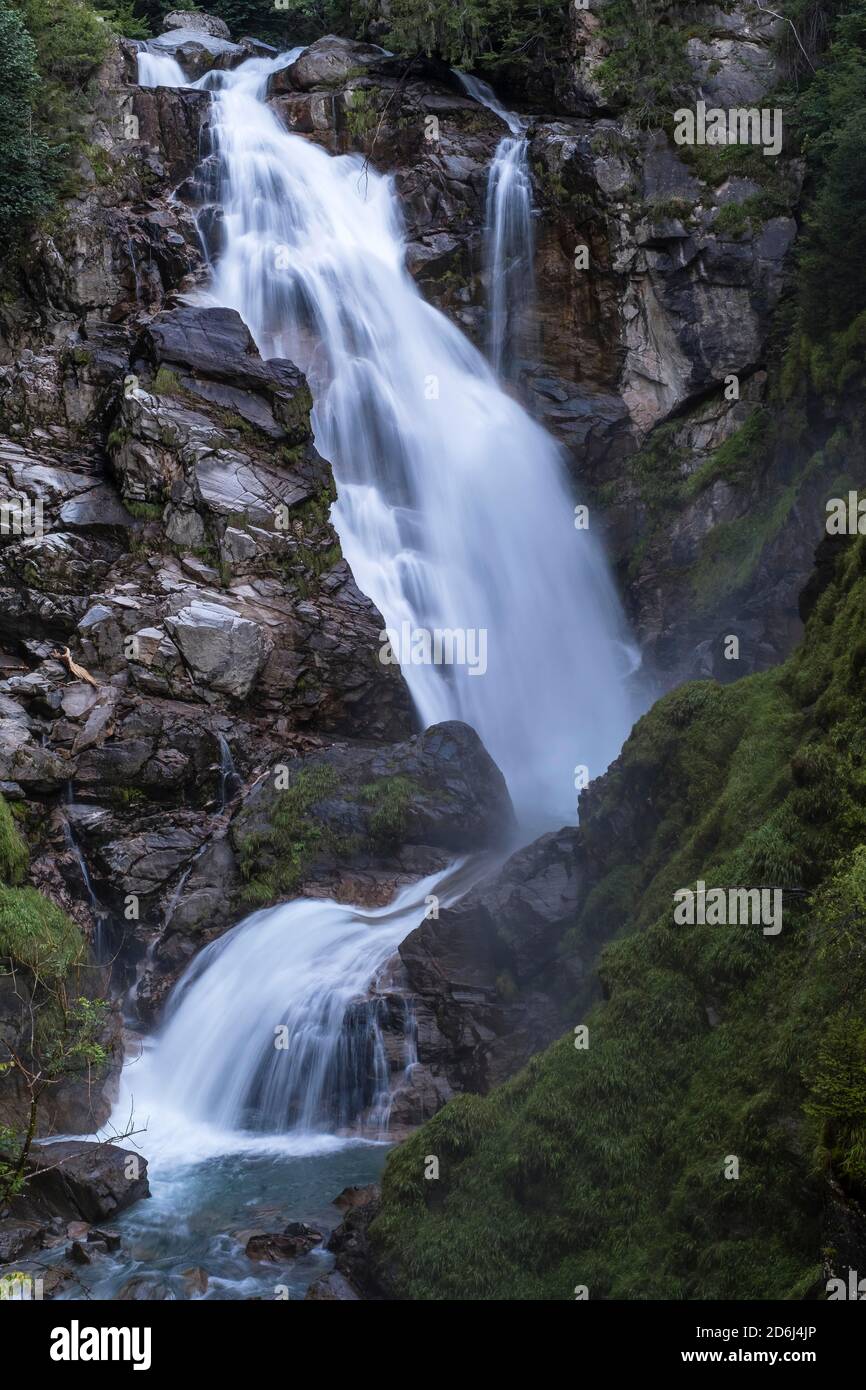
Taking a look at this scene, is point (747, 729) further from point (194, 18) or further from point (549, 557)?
point (194, 18)

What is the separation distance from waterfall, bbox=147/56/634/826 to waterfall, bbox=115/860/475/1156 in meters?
5.77

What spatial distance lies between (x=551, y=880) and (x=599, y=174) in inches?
692

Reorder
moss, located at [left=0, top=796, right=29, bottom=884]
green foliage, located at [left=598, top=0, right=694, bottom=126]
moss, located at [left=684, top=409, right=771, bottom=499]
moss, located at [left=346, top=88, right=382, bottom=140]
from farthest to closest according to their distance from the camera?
moss, located at [left=346, top=88, right=382, bottom=140] < green foliage, located at [left=598, top=0, right=694, bottom=126] < moss, located at [left=684, top=409, right=771, bottom=499] < moss, located at [left=0, top=796, right=29, bottom=884]

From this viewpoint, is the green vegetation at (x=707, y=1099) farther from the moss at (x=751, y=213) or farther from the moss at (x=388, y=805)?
the moss at (x=751, y=213)

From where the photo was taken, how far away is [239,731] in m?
17.6

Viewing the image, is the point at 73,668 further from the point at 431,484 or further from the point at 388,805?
the point at 431,484

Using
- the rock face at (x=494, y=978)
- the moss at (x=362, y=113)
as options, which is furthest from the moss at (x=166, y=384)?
the rock face at (x=494, y=978)

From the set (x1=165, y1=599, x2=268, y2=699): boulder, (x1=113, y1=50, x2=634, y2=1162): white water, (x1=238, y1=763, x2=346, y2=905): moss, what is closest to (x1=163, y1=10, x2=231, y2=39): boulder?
(x1=113, y1=50, x2=634, y2=1162): white water

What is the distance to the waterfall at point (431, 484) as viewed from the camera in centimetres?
2061

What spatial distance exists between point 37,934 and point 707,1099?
877cm

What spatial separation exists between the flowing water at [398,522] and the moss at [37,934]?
1.75 meters

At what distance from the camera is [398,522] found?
21266 mm

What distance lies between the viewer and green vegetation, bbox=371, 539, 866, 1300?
6836mm

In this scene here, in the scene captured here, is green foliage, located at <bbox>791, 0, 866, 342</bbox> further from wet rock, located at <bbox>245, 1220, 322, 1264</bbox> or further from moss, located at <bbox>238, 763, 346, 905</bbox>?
wet rock, located at <bbox>245, 1220, 322, 1264</bbox>
